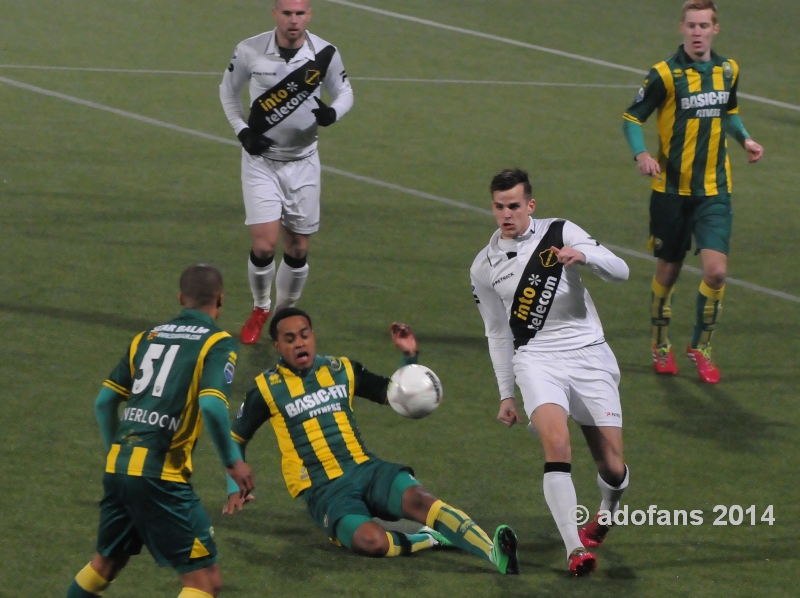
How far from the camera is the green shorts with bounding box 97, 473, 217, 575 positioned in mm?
5172

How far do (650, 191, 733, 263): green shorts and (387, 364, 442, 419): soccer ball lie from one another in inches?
125

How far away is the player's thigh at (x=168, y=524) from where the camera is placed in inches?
204

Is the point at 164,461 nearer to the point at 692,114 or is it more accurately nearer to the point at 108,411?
the point at 108,411

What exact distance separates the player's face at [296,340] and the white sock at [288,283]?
2937mm

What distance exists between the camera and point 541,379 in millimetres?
6285

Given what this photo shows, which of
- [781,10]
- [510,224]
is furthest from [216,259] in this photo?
[781,10]

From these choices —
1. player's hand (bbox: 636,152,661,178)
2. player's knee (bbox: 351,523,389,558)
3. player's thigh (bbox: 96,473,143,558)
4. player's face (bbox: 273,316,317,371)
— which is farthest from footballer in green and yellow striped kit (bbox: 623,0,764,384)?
player's thigh (bbox: 96,473,143,558)

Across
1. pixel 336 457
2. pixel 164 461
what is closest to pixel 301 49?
pixel 336 457

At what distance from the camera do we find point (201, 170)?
44.3 feet

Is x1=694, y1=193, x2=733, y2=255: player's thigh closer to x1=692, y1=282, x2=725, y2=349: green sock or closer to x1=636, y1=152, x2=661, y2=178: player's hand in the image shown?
x1=692, y1=282, x2=725, y2=349: green sock

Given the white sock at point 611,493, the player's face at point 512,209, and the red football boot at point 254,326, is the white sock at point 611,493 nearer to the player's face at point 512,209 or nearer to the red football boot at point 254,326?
the player's face at point 512,209

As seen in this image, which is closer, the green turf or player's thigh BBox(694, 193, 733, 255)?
the green turf

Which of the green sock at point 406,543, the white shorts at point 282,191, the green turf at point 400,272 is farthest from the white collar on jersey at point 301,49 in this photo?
the green sock at point 406,543

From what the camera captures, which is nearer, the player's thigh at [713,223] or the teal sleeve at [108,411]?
the teal sleeve at [108,411]
